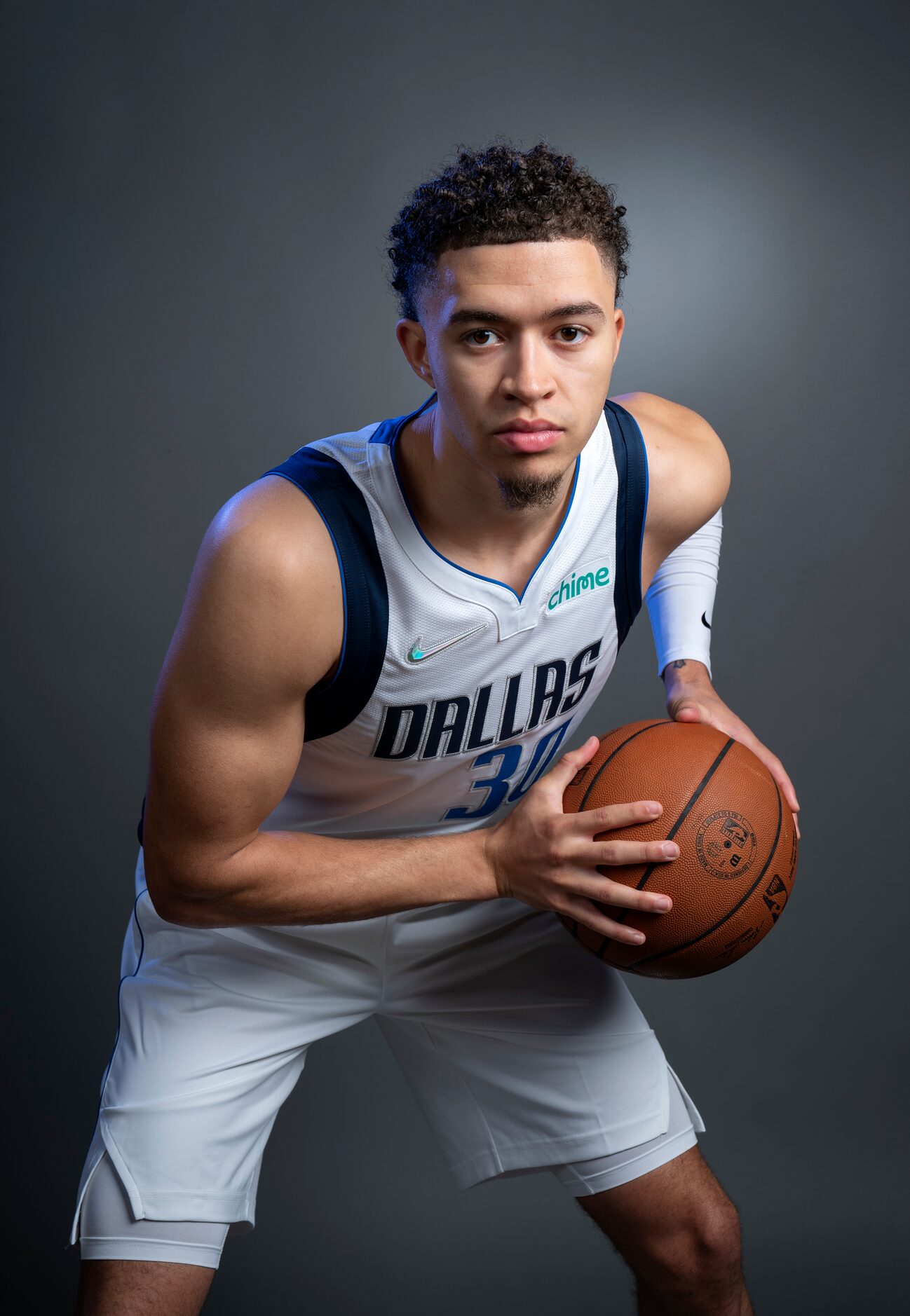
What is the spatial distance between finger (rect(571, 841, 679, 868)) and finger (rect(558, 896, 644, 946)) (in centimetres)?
9

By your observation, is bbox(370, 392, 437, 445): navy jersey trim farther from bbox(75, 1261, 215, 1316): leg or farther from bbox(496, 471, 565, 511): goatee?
bbox(75, 1261, 215, 1316): leg

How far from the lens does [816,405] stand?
4.25 meters

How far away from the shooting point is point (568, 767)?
2.57 meters

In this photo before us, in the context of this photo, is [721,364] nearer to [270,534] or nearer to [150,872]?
[270,534]

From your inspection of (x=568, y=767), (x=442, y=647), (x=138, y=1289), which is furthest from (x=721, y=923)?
(x=138, y=1289)

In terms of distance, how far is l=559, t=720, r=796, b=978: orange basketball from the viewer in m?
2.43

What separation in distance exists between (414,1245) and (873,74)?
3.85 metres

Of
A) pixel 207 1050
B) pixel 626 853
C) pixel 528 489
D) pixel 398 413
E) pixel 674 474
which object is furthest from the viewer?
pixel 398 413

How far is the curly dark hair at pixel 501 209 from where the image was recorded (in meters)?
2.44

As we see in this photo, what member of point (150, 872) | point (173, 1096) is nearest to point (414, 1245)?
point (173, 1096)

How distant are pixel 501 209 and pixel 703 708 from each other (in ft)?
4.02

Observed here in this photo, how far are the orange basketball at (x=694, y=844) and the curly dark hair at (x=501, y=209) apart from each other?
95 centimetres

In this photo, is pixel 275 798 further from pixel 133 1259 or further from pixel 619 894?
pixel 133 1259

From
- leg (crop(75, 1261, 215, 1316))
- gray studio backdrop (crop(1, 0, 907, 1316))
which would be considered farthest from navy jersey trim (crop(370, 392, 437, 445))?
leg (crop(75, 1261, 215, 1316))
